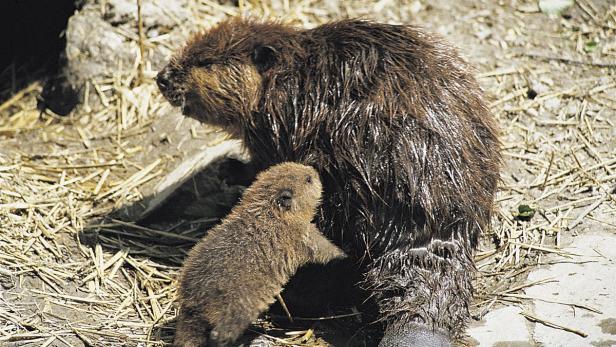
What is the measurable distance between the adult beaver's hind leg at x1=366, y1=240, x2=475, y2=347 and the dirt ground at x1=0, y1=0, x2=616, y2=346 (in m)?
0.21

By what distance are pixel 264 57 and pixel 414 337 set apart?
1.71m

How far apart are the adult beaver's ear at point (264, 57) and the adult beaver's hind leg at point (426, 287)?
48.4 inches

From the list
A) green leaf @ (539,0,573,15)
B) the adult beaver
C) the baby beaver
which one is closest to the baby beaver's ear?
the baby beaver

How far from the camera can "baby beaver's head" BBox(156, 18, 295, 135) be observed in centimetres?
452

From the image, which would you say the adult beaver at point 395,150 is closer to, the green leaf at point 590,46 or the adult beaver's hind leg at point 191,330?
the adult beaver's hind leg at point 191,330

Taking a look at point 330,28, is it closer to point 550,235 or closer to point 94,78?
point 550,235

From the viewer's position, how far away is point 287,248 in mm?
3967

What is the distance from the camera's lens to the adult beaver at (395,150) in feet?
12.6

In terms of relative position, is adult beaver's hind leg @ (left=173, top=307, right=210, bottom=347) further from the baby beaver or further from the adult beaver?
the adult beaver

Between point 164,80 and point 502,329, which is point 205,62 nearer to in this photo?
point 164,80

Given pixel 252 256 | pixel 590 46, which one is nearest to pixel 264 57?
pixel 252 256

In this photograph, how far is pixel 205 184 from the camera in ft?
16.1

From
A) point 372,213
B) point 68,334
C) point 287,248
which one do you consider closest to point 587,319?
point 372,213

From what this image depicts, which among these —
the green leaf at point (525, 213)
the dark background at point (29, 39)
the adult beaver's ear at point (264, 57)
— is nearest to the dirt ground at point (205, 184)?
the green leaf at point (525, 213)
